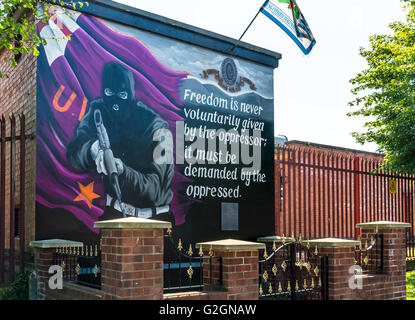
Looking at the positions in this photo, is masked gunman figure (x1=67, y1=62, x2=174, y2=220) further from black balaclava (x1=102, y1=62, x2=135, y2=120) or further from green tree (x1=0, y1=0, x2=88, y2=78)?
green tree (x1=0, y1=0, x2=88, y2=78)

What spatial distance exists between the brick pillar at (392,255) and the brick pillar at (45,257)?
4623mm

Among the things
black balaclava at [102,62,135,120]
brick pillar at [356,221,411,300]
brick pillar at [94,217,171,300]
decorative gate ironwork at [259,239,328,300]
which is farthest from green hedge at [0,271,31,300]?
brick pillar at [356,221,411,300]

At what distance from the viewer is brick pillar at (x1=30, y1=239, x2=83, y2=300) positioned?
6.68m

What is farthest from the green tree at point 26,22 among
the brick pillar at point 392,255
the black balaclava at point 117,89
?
the brick pillar at point 392,255

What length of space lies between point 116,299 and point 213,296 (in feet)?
3.82

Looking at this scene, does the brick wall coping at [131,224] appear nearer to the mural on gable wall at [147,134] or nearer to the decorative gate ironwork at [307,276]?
the decorative gate ironwork at [307,276]

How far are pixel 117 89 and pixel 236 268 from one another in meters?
4.47

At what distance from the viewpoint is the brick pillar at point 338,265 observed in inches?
260

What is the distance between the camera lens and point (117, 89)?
8.66 metres

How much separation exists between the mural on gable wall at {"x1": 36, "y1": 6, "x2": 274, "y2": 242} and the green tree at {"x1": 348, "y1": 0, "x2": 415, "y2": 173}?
3690 millimetres
